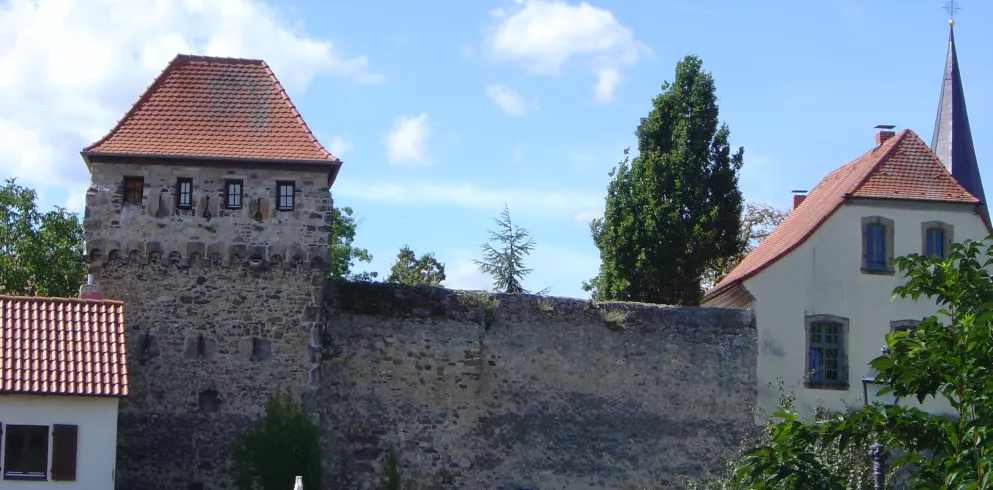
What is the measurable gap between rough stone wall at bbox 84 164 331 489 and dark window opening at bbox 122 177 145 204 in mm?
109

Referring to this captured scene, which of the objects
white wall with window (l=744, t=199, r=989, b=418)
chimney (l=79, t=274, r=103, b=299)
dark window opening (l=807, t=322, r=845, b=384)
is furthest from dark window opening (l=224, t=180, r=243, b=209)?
dark window opening (l=807, t=322, r=845, b=384)

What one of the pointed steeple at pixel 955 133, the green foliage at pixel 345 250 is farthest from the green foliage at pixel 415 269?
the pointed steeple at pixel 955 133

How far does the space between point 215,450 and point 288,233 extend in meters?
3.84

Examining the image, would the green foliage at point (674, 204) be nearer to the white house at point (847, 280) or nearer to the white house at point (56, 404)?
the white house at point (847, 280)

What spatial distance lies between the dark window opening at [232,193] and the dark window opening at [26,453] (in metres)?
4.93

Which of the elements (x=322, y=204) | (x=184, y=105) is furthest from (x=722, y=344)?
(x=184, y=105)

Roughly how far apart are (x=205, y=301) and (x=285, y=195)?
2.25 metres

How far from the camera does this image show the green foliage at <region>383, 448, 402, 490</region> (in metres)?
25.8

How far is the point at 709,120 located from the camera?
38812 millimetres

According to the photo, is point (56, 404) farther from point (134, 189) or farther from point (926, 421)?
point (926, 421)

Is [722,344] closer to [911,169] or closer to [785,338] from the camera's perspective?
[785,338]

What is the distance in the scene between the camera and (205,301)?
2488 centimetres

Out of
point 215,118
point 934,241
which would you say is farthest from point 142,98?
point 934,241

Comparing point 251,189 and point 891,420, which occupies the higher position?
point 251,189
